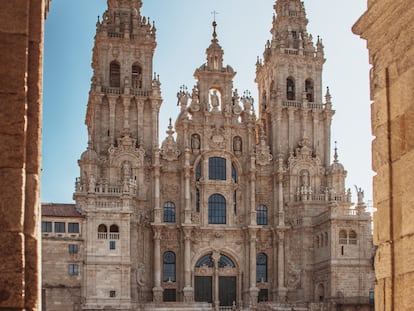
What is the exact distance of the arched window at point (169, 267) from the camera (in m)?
49.6

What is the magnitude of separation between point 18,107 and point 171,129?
4456 centimetres

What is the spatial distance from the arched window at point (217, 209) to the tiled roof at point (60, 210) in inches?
374

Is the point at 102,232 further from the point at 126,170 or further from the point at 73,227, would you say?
the point at 126,170

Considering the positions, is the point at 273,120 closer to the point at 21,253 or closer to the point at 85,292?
→ the point at 85,292

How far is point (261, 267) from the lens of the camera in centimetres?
5138

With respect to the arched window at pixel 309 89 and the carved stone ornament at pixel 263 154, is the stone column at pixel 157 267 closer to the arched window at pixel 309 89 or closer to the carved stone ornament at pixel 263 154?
the carved stone ornament at pixel 263 154

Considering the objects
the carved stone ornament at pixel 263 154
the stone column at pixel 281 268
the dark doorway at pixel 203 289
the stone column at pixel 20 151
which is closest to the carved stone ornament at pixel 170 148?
the carved stone ornament at pixel 263 154

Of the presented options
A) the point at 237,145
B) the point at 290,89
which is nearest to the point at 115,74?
the point at 237,145

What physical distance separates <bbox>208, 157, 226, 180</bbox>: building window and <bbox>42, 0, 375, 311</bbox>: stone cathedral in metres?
0.07

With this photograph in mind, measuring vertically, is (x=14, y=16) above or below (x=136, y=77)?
below

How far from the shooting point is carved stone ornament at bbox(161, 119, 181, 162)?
2014 inches

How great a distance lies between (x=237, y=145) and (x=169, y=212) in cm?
665

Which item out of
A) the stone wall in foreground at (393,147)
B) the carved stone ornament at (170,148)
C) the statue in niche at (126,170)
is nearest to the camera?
the stone wall in foreground at (393,147)

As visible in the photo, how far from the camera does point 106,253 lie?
44625 millimetres
